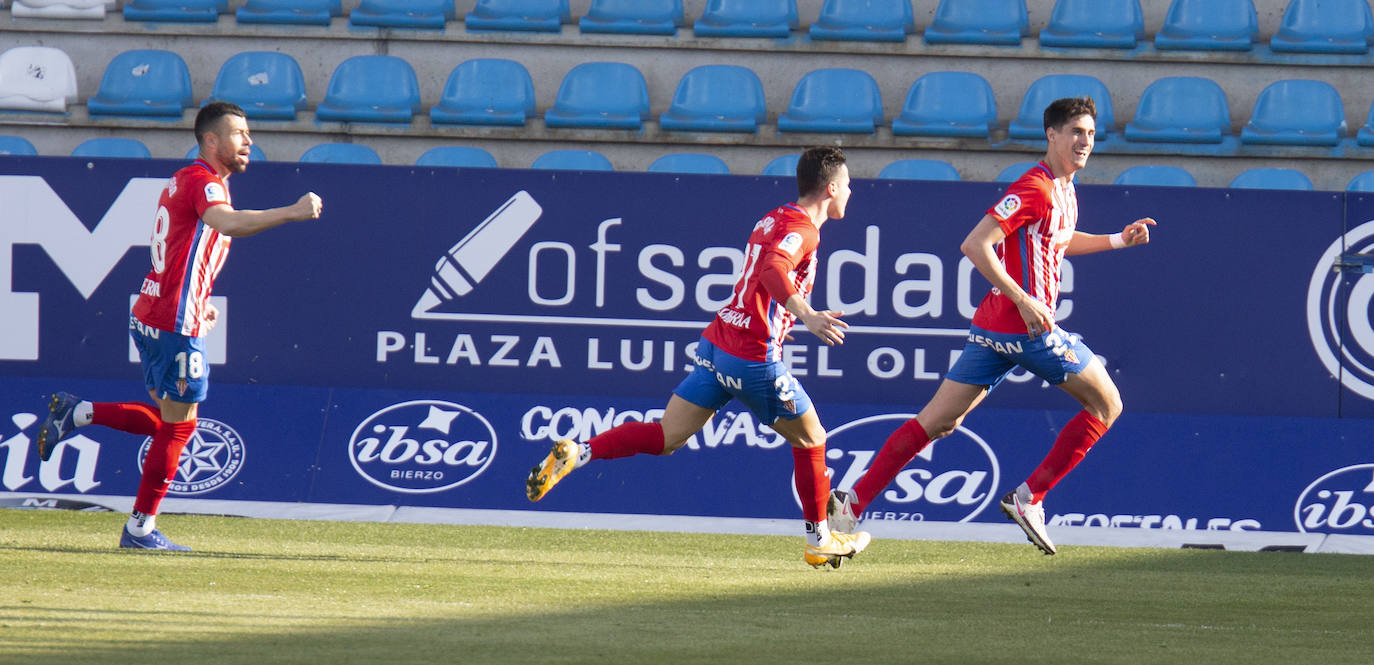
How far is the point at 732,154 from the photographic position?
12.6 meters

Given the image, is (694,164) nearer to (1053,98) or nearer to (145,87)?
(1053,98)

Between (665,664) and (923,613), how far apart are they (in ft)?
4.91

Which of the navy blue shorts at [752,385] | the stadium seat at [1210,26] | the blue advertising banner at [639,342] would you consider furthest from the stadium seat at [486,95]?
the navy blue shorts at [752,385]

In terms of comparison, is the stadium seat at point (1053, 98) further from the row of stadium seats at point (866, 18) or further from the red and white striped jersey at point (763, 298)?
the red and white striped jersey at point (763, 298)

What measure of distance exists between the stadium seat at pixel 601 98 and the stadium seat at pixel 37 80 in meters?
4.07

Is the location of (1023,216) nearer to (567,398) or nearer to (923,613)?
(923,613)

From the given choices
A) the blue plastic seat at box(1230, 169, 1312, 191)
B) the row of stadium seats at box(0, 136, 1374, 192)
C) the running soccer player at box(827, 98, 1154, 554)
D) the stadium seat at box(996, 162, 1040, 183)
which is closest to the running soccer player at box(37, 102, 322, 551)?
the running soccer player at box(827, 98, 1154, 554)

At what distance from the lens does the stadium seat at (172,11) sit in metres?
13.5

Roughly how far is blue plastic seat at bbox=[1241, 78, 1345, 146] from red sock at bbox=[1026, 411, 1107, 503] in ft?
20.5

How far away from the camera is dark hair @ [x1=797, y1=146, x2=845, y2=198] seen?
21.0ft

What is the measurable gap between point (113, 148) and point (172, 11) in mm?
1881

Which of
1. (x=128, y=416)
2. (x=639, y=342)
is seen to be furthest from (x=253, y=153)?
(x=128, y=416)

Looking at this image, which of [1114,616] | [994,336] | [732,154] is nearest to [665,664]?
[1114,616]

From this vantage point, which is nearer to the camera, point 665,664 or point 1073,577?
point 665,664
